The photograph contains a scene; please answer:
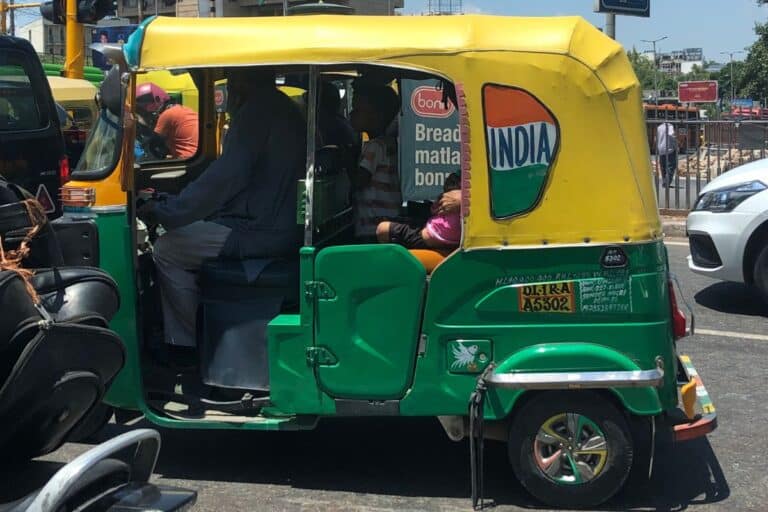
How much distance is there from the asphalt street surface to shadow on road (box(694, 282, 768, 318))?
2482 millimetres


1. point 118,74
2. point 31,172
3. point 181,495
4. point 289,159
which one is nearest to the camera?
point 181,495

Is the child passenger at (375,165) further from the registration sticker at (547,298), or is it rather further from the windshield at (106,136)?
the windshield at (106,136)

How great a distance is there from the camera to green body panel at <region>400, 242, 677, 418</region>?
13.5 feet

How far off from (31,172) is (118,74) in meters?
4.89

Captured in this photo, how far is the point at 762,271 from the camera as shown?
26.1ft

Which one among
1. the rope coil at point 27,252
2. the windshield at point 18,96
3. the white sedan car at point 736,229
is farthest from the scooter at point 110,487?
the windshield at point 18,96

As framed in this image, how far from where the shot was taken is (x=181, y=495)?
8.50 ft

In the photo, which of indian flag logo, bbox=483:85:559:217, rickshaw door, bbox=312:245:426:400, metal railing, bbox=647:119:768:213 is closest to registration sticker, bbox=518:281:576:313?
indian flag logo, bbox=483:85:559:217

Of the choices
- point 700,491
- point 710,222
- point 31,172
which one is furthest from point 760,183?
point 31,172

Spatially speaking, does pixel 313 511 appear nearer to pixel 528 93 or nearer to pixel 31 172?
pixel 528 93

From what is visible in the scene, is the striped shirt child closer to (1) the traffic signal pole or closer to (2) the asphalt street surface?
(2) the asphalt street surface

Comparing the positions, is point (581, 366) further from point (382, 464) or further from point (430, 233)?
point (382, 464)

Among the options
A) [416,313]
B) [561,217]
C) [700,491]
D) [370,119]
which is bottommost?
[700,491]

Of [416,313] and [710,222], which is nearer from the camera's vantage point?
[416,313]
